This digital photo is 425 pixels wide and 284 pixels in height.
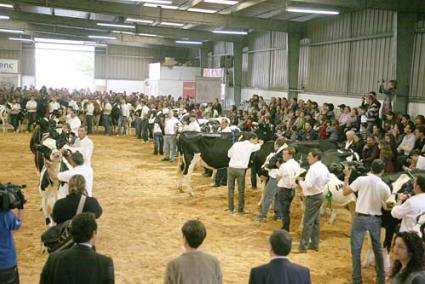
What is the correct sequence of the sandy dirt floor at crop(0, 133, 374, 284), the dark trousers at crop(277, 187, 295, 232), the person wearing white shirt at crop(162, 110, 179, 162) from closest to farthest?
the sandy dirt floor at crop(0, 133, 374, 284) → the dark trousers at crop(277, 187, 295, 232) → the person wearing white shirt at crop(162, 110, 179, 162)

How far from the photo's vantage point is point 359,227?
19.7 ft

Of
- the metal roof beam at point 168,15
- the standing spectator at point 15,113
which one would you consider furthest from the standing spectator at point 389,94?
the standing spectator at point 15,113

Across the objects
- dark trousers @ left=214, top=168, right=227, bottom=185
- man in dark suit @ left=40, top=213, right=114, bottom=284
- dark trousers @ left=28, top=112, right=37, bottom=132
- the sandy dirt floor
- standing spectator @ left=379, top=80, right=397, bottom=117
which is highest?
standing spectator @ left=379, top=80, right=397, bottom=117

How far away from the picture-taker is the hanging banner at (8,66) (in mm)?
33062

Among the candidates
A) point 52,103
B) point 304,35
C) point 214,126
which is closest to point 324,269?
point 214,126

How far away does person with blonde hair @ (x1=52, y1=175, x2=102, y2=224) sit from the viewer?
475 cm

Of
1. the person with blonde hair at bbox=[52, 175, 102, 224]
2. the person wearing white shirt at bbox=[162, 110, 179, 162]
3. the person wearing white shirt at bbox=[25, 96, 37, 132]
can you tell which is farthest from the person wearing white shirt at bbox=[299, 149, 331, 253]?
the person wearing white shirt at bbox=[25, 96, 37, 132]

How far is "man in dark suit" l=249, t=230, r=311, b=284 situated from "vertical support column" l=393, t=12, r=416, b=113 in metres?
12.0

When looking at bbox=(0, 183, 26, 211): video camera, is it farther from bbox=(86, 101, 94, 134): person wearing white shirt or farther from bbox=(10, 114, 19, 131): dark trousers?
bbox=(10, 114, 19, 131): dark trousers

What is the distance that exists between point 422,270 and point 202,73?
1076 inches

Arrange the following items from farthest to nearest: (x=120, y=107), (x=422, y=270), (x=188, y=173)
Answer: (x=120, y=107)
(x=188, y=173)
(x=422, y=270)

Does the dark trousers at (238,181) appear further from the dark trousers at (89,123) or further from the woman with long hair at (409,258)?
the dark trousers at (89,123)

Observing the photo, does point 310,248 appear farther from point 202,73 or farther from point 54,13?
point 202,73

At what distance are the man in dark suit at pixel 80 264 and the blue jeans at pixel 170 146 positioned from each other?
1279 centimetres
